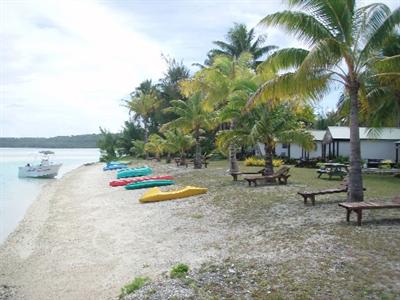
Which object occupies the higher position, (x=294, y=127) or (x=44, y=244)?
(x=294, y=127)

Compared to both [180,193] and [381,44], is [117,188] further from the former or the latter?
[381,44]

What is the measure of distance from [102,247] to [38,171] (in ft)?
117

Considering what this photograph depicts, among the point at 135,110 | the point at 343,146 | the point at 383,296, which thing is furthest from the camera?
the point at 135,110

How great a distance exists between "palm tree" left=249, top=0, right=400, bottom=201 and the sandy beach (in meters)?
4.02

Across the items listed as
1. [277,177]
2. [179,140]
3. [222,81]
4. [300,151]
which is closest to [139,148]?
[179,140]

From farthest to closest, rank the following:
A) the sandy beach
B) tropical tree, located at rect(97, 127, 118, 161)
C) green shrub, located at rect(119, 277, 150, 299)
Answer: tropical tree, located at rect(97, 127, 118, 161) < the sandy beach < green shrub, located at rect(119, 277, 150, 299)

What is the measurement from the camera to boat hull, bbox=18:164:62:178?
4334 cm

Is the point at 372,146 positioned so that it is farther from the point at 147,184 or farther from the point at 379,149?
the point at 147,184

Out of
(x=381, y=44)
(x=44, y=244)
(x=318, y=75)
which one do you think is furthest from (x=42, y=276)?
(x=381, y=44)

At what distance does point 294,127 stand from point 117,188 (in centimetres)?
1006

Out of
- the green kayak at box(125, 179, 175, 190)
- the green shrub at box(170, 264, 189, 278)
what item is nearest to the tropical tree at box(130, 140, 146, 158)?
the green kayak at box(125, 179, 175, 190)

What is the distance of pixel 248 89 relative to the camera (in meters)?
17.8

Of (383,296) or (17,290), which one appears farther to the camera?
(17,290)

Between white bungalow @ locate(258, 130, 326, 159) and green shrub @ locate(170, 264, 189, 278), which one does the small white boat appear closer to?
white bungalow @ locate(258, 130, 326, 159)
